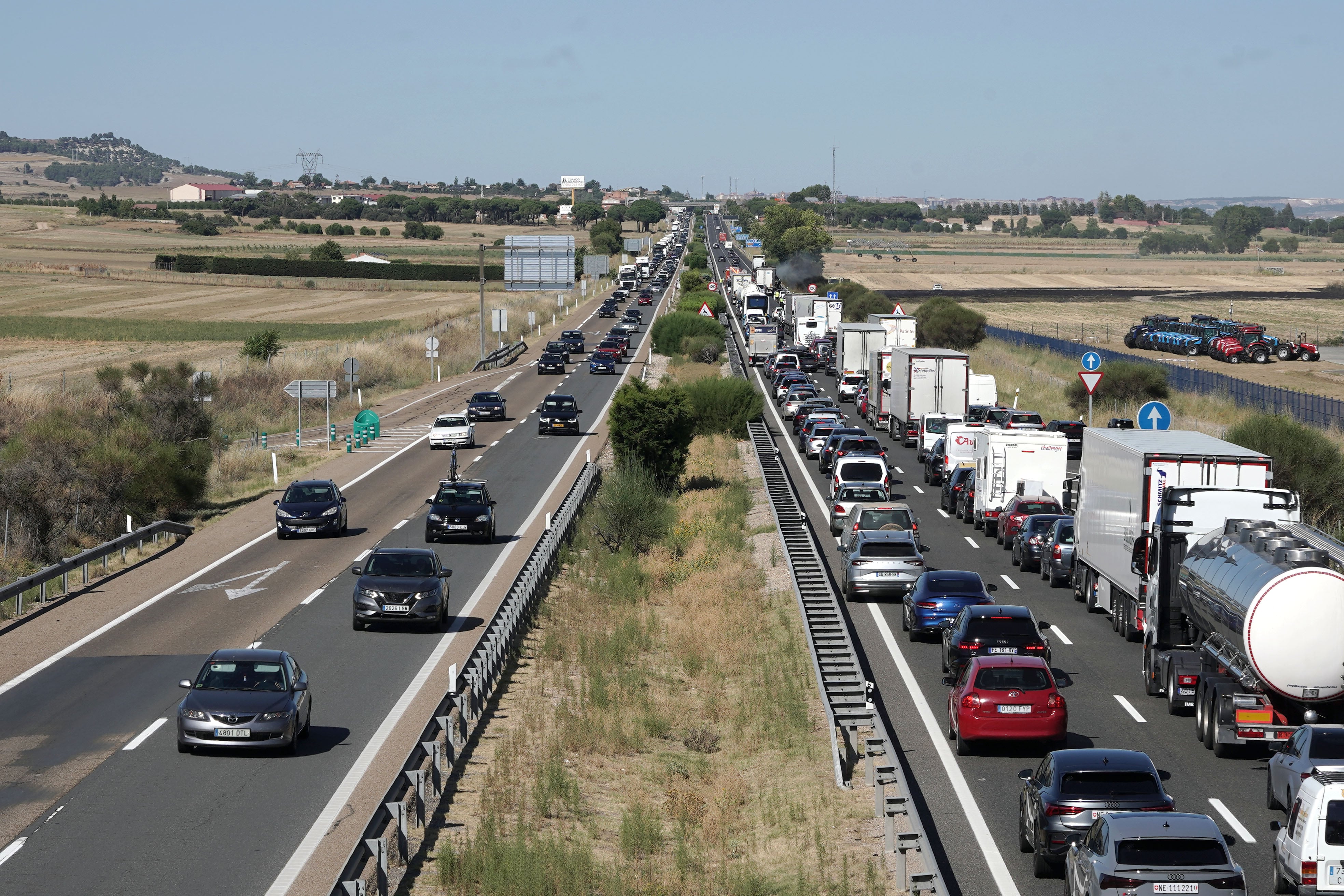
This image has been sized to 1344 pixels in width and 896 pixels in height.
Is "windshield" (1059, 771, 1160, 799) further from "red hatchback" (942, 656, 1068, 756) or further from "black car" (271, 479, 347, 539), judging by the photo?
"black car" (271, 479, 347, 539)

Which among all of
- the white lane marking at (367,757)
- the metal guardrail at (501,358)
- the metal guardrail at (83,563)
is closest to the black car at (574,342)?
the metal guardrail at (501,358)

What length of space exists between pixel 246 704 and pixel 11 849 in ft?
12.8

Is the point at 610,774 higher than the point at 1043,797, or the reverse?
the point at 1043,797

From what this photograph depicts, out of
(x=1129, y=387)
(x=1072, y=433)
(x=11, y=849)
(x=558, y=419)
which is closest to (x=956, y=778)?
(x=11, y=849)

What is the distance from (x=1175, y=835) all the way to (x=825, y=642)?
504 inches

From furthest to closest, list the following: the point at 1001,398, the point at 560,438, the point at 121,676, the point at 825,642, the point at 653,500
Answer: the point at 1001,398 < the point at 560,438 < the point at 653,500 < the point at 825,642 < the point at 121,676

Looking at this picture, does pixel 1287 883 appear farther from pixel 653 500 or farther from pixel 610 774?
pixel 653 500

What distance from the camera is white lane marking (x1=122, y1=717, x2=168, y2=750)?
1894 centimetres

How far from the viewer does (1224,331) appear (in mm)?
89812

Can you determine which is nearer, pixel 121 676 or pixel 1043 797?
pixel 1043 797

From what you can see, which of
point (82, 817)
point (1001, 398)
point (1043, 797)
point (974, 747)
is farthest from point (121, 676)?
point (1001, 398)

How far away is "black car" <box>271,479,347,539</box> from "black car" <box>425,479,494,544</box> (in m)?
2.30

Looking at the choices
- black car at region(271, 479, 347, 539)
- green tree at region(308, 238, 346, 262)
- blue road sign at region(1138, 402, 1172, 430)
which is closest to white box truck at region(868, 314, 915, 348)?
blue road sign at region(1138, 402, 1172, 430)

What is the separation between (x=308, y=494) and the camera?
36688mm
